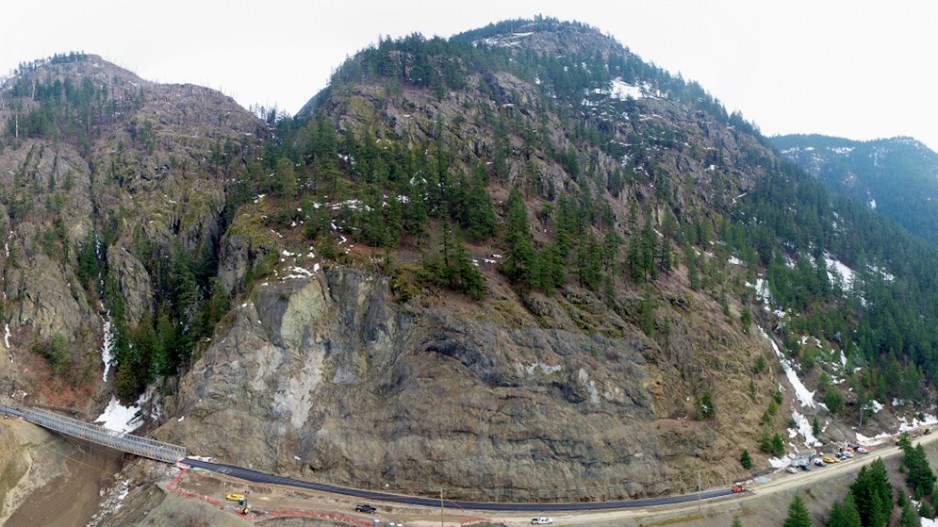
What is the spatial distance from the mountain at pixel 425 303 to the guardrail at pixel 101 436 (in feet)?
6.20

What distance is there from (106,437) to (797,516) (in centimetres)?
7675

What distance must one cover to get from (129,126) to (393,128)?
188ft

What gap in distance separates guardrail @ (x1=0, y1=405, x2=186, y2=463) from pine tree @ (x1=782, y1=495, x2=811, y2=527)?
65856 mm

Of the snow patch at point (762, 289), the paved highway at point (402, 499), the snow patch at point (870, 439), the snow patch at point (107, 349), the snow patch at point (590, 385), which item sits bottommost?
the paved highway at point (402, 499)

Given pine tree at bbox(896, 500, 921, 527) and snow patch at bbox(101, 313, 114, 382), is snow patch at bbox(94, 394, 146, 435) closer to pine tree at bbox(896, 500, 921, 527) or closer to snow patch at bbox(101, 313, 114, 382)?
snow patch at bbox(101, 313, 114, 382)

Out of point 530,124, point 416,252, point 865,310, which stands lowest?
point 865,310

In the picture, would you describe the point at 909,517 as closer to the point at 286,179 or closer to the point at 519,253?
the point at 519,253

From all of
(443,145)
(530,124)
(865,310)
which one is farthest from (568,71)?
(865,310)

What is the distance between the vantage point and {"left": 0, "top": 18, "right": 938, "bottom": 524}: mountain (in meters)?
66.3

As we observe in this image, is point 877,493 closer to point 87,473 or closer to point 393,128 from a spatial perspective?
point 87,473

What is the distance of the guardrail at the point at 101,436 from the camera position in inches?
2456

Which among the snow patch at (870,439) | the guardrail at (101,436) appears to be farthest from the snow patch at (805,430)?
the guardrail at (101,436)

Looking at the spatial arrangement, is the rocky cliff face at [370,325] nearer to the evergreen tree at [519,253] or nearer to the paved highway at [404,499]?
the paved highway at [404,499]

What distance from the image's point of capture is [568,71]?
632 feet
